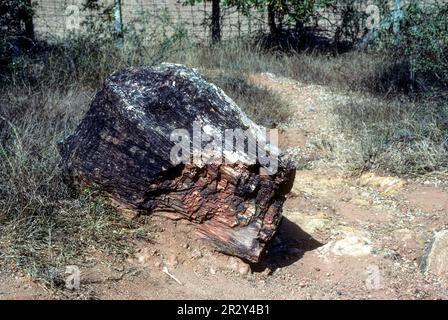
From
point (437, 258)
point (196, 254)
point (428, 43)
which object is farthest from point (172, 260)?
point (428, 43)

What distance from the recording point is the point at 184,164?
363 centimetres

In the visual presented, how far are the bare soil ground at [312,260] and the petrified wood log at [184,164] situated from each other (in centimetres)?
17

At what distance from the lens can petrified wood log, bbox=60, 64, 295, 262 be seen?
11.9 feet

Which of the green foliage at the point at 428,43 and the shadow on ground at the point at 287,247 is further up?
the green foliage at the point at 428,43

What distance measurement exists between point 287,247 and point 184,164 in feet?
3.27

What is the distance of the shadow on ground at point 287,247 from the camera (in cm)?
394

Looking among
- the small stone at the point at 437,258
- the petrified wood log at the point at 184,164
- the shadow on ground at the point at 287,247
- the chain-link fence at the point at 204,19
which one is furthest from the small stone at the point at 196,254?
the chain-link fence at the point at 204,19

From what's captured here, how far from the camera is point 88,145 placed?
388cm

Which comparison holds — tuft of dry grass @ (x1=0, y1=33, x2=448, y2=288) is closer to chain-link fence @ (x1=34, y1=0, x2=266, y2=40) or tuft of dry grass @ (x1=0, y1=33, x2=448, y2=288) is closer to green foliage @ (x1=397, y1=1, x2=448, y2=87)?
green foliage @ (x1=397, y1=1, x2=448, y2=87)

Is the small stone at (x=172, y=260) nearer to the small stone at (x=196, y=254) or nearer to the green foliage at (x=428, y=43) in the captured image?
the small stone at (x=196, y=254)

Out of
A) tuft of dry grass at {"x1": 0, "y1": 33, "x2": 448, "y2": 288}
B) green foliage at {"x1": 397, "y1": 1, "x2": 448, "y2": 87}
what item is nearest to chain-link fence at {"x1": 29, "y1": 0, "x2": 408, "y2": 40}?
tuft of dry grass at {"x1": 0, "y1": 33, "x2": 448, "y2": 288}

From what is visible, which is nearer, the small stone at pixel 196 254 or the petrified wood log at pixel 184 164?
the petrified wood log at pixel 184 164

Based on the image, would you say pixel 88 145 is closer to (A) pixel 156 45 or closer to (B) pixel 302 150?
(B) pixel 302 150

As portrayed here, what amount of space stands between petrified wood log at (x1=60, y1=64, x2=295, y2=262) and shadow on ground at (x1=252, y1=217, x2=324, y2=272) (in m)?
0.30
